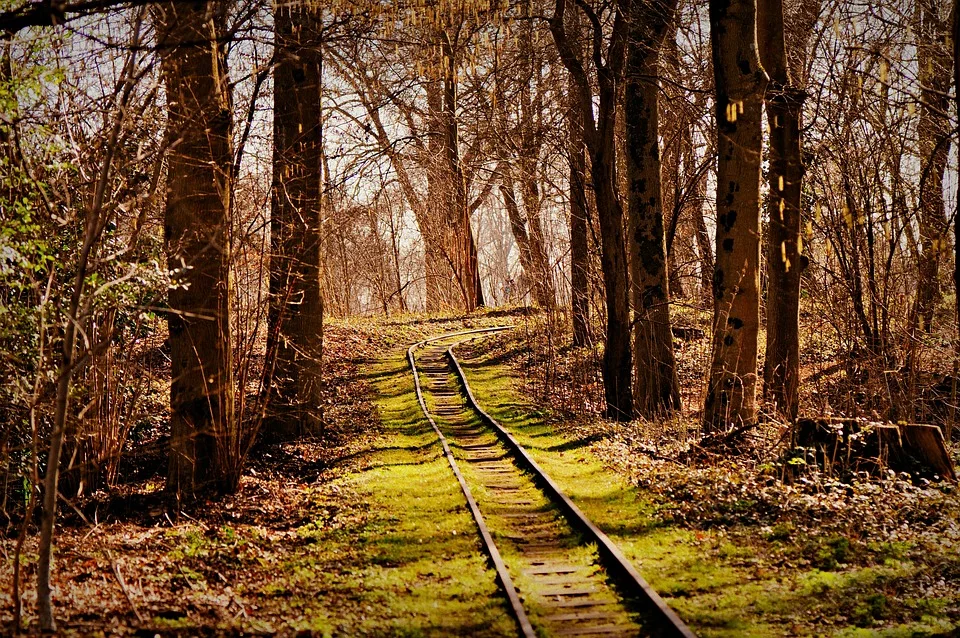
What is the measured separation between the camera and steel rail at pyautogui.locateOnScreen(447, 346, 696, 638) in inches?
236

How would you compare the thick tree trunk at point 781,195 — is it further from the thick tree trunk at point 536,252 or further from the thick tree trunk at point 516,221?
the thick tree trunk at point 516,221

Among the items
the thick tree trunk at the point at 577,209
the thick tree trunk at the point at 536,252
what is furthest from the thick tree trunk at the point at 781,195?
the thick tree trunk at the point at 536,252

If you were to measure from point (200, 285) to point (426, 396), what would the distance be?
843cm

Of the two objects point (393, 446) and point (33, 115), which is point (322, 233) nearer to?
point (393, 446)

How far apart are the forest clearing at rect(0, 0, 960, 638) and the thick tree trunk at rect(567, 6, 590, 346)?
227 mm

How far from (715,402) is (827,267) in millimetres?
3370

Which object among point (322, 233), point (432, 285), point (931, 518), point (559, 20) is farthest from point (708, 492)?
point (432, 285)

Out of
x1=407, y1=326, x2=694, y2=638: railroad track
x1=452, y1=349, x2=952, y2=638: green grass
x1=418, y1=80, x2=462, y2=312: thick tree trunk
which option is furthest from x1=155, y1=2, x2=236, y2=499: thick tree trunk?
x1=418, y1=80, x2=462, y2=312: thick tree trunk

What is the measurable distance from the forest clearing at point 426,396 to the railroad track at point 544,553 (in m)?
0.04

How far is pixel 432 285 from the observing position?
120 ft

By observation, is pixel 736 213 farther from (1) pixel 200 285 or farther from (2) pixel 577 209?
(2) pixel 577 209

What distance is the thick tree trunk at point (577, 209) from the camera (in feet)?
54.2

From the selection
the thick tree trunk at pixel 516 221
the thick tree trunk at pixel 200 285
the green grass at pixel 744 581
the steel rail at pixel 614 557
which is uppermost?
the thick tree trunk at pixel 516 221

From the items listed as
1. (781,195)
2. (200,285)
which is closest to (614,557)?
(200,285)
